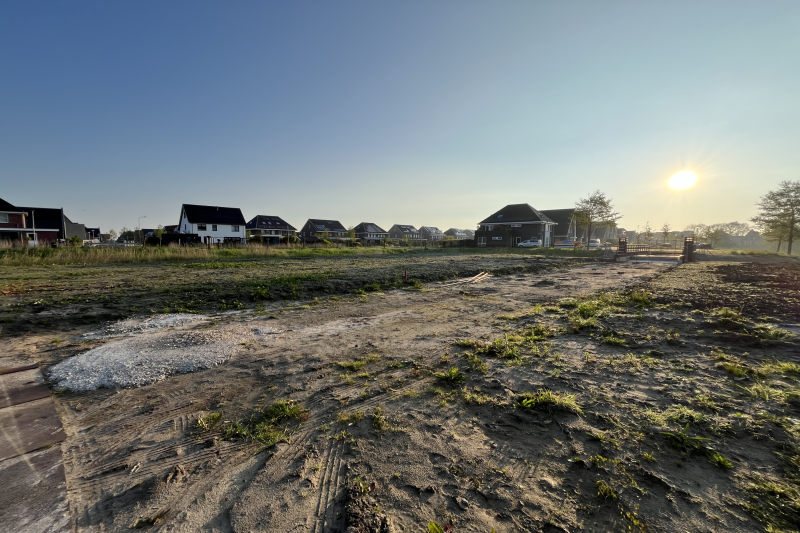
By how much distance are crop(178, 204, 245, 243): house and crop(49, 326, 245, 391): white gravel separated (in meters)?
51.1

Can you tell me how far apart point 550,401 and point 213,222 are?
204ft

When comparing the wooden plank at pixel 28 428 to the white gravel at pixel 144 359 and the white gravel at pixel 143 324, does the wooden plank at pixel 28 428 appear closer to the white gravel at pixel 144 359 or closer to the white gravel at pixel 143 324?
the white gravel at pixel 144 359

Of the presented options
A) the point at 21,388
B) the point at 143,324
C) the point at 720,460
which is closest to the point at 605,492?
the point at 720,460

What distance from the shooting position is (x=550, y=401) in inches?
133

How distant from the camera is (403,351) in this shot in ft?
16.9

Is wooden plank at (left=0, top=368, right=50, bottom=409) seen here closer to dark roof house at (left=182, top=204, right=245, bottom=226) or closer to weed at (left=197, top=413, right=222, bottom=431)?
weed at (left=197, top=413, right=222, bottom=431)

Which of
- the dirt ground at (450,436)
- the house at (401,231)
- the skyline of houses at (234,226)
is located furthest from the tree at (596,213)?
the house at (401,231)

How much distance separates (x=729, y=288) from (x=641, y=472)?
41.5ft

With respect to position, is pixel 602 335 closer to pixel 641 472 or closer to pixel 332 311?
pixel 641 472

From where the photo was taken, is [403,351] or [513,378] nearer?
[513,378]

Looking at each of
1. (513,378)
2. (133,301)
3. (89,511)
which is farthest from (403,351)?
(133,301)

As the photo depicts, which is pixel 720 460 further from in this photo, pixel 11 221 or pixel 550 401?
pixel 11 221

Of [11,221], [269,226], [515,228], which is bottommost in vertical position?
[515,228]

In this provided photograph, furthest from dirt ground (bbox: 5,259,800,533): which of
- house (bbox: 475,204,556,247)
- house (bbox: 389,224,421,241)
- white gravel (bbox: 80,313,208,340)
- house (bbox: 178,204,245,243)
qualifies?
house (bbox: 389,224,421,241)
